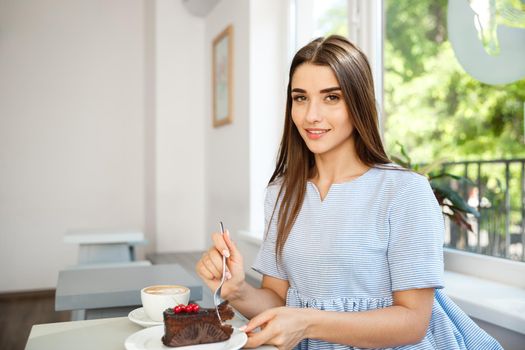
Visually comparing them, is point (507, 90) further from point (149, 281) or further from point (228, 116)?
point (149, 281)

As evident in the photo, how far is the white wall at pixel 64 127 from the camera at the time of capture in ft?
14.1

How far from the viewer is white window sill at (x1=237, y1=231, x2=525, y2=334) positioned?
→ 136cm

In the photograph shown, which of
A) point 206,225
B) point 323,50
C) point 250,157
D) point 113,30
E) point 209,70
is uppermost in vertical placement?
point 113,30

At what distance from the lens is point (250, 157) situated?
10.3ft

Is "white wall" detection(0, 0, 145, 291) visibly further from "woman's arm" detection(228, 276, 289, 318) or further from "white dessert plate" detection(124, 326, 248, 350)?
"white dessert plate" detection(124, 326, 248, 350)

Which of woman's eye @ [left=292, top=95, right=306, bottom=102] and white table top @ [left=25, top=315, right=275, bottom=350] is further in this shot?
woman's eye @ [left=292, top=95, right=306, bottom=102]

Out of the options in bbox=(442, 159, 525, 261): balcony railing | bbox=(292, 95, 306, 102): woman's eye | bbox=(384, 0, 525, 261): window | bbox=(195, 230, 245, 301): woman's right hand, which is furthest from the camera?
bbox=(384, 0, 525, 261): window

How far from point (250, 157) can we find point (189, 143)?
3.87 ft

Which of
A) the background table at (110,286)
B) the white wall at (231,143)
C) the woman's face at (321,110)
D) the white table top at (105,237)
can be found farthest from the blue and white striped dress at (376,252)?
the white wall at (231,143)

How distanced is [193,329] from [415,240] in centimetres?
47

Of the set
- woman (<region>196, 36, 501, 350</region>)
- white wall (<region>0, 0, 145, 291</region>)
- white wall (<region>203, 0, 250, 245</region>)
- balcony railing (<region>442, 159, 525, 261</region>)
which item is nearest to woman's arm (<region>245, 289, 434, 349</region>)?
woman (<region>196, 36, 501, 350</region>)

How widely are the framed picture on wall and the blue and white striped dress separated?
2.37 m

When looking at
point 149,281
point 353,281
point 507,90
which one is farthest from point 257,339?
point 507,90

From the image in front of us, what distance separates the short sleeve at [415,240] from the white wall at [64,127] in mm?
3788
